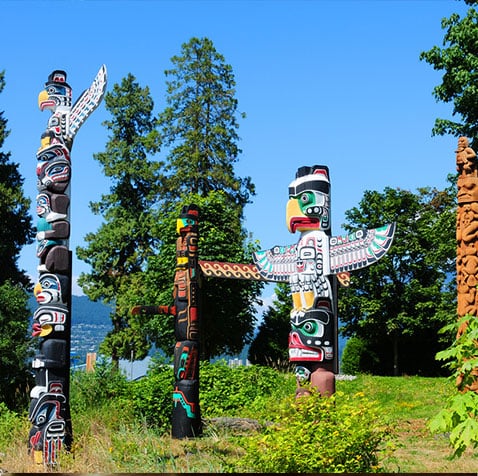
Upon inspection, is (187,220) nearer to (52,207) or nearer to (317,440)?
(52,207)

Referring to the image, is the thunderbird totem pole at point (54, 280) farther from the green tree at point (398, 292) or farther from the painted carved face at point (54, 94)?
the green tree at point (398, 292)

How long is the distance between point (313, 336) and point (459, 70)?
11135 mm

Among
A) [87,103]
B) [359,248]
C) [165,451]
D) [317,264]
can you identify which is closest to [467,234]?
[359,248]

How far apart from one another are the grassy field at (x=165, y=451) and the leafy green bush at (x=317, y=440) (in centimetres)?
51

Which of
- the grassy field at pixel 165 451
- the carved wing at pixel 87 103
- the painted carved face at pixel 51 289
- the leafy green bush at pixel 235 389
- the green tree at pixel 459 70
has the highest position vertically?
the green tree at pixel 459 70

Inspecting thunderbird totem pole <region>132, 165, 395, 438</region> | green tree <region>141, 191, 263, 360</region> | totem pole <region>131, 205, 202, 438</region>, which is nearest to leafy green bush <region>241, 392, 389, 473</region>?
thunderbird totem pole <region>132, 165, 395, 438</region>

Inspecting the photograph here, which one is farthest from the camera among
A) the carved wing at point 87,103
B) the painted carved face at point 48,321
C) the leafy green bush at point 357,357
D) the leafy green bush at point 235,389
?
the leafy green bush at point 357,357

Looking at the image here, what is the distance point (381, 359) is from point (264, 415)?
20.1m

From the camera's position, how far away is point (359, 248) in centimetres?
1159

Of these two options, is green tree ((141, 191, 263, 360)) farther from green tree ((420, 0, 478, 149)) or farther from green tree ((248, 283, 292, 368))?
green tree ((420, 0, 478, 149))

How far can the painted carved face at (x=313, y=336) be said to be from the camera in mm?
11414

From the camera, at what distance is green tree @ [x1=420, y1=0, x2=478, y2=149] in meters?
19.2

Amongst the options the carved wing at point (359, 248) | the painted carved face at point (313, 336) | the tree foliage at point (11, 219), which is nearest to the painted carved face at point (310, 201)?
the carved wing at point (359, 248)

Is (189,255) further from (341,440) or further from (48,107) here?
(341,440)
